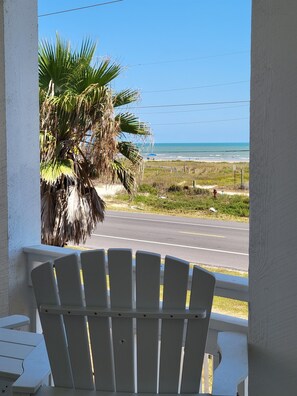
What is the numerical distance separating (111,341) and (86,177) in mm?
3145

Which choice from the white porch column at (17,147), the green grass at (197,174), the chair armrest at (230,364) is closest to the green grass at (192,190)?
the green grass at (197,174)

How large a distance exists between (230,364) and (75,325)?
0.50 meters

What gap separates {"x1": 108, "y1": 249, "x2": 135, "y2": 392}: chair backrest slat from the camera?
138cm

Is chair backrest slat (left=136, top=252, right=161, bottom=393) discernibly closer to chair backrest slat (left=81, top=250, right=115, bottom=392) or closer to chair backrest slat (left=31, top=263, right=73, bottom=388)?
chair backrest slat (left=81, top=250, right=115, bottom=392)

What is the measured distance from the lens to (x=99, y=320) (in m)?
1.40

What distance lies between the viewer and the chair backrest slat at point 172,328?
136 cm

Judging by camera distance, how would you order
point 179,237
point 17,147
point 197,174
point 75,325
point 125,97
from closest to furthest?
point 75,325, point 17,147, point 125,97, point 197,174, point 179,237

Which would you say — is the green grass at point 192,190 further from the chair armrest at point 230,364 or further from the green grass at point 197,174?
the chair armrest at point 230,364

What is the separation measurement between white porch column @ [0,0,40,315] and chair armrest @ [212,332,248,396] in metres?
1.19

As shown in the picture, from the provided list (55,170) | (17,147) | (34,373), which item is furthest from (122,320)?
(55,170)

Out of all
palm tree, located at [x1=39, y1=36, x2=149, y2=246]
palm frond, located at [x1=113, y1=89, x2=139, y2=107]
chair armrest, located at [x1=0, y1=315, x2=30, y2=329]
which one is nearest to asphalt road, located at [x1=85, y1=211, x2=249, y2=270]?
palm tree, located at [x1=39, y1=36, x2=149, y2=246]

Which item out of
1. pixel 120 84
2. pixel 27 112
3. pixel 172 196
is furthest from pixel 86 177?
pixel 172 196

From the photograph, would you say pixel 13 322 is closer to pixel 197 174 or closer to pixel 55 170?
pixel 55 170

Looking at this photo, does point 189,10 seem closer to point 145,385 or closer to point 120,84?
point 120,84
